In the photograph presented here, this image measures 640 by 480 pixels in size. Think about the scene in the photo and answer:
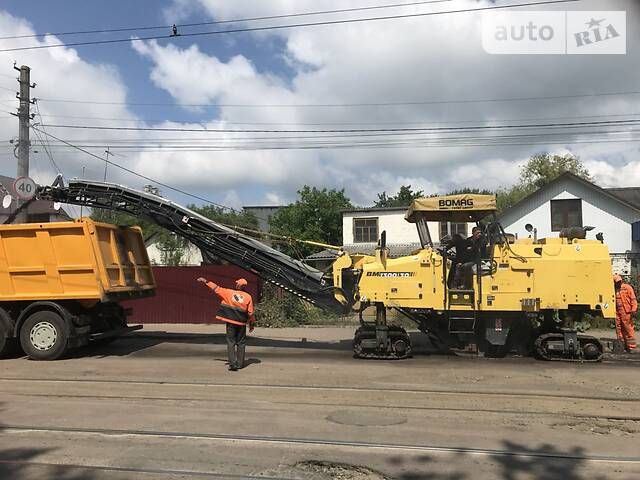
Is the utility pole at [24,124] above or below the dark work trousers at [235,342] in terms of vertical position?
above

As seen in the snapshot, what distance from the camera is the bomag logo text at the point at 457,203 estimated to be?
37.1 ft

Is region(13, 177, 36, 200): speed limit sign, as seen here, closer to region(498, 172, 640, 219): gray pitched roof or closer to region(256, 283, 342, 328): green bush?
region(256, 283, 342, 328): green bush

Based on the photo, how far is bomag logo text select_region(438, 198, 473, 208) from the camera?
1132 centimetres

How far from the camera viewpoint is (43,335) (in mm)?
11656

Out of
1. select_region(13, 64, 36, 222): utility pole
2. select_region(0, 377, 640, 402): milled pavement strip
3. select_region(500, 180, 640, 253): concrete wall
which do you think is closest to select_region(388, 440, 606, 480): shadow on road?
Result: select_region(0, 377, 640, 402): milled pavement strip

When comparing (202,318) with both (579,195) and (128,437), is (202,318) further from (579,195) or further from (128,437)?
(579,195)

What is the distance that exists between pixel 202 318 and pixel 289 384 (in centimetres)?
1000

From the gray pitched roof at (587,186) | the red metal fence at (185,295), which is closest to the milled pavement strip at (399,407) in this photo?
the red metal fence at (185,295)

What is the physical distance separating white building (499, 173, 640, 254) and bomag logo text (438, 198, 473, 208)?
2060 cm

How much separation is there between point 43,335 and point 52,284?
1042mm

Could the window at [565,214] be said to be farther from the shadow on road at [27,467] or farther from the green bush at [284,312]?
the shadow on road at [27,467]

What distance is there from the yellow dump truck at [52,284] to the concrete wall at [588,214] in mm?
23411

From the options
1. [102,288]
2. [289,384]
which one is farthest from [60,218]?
[289,384]

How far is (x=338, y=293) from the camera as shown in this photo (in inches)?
478
